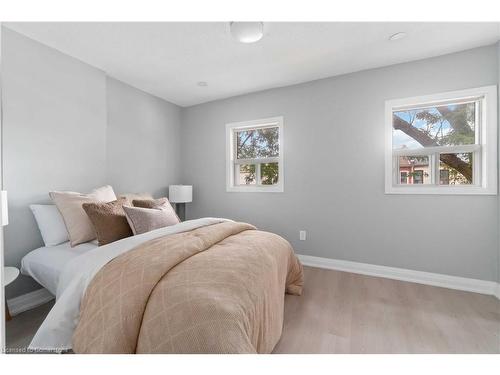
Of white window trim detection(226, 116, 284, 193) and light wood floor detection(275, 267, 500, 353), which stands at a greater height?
white window trim detection(226, 116, 284, 193)

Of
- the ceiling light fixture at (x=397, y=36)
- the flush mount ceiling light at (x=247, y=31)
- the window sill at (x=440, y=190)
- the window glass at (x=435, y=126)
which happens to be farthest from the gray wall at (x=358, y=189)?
the flush mount ceiling light at (x=247, y=31)

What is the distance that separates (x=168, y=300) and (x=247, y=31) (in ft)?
6.63

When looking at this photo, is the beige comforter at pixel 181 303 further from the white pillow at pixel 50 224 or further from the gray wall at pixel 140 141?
the gray wall at pixel 140 141

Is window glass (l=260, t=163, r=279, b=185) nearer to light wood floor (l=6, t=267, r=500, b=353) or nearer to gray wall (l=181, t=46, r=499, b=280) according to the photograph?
gray wall (l=181, t=46, r=499, b=280)

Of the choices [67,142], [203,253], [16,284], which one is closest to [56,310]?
[203,253]

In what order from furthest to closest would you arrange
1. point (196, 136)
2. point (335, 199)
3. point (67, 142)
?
1. point (196, 136)
2. point (335, 199)
3. point (67, 142)

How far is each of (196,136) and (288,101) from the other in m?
1.60

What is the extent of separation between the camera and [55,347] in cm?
117

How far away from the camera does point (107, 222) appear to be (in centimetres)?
177

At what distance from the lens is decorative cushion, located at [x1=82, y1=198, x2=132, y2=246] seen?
1.75 meters

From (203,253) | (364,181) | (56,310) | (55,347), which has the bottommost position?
(55,347)

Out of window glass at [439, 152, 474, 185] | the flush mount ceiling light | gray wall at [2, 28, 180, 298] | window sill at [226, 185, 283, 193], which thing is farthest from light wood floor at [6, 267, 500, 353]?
the flush mount ceiling light

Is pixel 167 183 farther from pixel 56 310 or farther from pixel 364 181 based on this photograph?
pixel 364 181

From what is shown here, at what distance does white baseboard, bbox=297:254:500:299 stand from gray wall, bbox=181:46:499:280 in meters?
0.06
